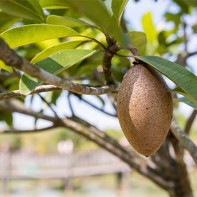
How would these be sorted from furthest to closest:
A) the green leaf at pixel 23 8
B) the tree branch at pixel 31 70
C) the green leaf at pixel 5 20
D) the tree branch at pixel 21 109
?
the tree branch at pixel 21 109, the green leaf at pixel 5 20, the green leaf at pixel 23 8, the tree branch at pixel 31 70

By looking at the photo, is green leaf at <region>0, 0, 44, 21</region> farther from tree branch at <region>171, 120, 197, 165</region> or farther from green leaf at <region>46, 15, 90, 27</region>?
tree branch at <region>171, 120, 197, 165</region>

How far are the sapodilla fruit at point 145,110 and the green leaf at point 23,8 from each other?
0.17 meters

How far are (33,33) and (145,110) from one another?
0.67 ft

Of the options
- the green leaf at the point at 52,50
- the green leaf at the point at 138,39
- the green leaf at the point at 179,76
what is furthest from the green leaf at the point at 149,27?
the green leaf at the point at 179,76

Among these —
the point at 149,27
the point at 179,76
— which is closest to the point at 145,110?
the point at 179,76

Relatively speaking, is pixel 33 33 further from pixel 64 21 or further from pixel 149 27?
pixel 149 27

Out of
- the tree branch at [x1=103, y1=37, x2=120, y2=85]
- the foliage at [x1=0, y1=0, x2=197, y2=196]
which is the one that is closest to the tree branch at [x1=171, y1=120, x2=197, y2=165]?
the foliage at [x1=0, y1=0, x2=197, y2=196]

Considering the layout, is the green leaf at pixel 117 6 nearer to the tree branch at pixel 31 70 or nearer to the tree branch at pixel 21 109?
the tree branch at pixel 31 70

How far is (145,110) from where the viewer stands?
62 cm

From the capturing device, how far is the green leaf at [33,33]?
66 cm

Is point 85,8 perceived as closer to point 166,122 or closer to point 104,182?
point 166,122

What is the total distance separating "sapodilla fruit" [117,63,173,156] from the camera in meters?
0.62

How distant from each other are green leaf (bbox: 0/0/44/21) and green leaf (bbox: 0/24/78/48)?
0.07 ft

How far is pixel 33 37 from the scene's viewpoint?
67cm
